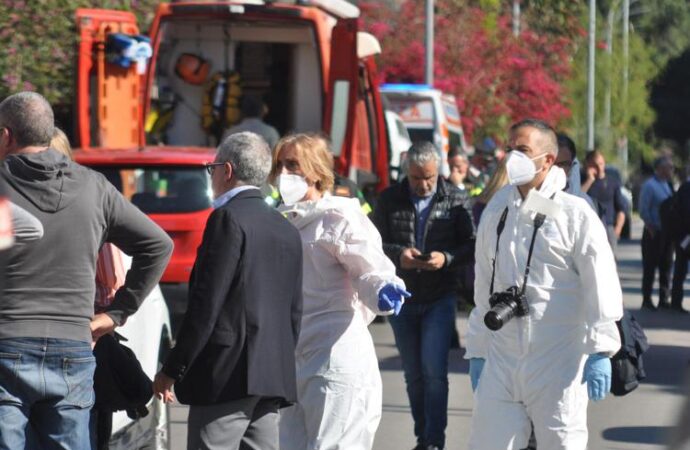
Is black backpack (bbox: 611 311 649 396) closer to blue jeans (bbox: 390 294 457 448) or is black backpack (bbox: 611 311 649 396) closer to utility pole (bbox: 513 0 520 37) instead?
blue jeans (bbox: 390 294 457 448)

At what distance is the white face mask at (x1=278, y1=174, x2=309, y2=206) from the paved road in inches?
76.1

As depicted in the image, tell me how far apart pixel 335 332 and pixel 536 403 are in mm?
877

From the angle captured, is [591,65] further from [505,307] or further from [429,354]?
[505,307]

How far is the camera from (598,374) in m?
6.12

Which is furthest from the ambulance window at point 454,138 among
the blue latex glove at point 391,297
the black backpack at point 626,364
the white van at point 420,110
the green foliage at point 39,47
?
the blue latex glove at point 391,297

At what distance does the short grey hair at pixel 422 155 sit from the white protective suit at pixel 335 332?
2.15 metres

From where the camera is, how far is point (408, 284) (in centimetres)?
847

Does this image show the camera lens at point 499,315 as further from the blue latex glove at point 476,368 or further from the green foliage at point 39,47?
the green foliage at point 39,47

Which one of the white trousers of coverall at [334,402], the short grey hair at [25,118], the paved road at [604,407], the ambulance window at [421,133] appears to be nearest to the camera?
the short grey hair at [25,118]

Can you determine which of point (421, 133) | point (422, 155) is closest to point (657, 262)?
point (421, 133)

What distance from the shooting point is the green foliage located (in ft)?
55.1

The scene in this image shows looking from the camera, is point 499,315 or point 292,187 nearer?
point 499,315

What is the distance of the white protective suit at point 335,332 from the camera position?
20.7 feet

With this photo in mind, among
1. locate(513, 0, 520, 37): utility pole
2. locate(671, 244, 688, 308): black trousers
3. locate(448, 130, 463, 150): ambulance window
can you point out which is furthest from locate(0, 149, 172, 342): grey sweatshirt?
locate(513, 0, 520, 37): utility pole
